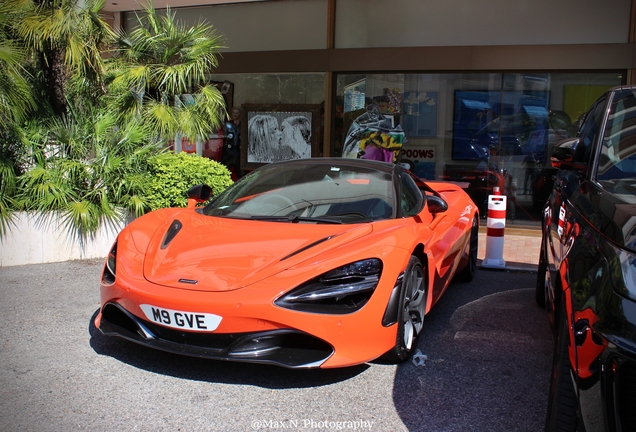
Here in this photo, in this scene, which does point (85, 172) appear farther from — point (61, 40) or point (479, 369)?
point (479, 369)

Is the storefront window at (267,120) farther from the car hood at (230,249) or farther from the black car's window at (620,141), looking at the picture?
the black car's window at (620,141)

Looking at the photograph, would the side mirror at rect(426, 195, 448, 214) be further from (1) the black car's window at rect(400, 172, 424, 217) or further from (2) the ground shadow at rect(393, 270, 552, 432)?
(2) the ground shadow at rect(393, 270, 552, 432)

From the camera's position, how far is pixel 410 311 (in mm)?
3973

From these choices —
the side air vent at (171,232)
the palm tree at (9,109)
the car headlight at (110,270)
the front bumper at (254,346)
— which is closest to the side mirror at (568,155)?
the front bumper at (254,346)

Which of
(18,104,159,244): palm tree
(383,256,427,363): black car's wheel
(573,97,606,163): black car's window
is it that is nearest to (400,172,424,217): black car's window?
(383,256,427,363): black car's wheel

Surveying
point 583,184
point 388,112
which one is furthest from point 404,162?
point 583,184

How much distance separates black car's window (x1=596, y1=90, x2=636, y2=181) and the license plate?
7.33ft

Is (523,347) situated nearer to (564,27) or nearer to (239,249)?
(239,249)

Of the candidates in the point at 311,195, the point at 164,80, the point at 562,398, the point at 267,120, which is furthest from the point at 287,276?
the point at 267,120

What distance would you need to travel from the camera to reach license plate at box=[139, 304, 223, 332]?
10.8 ft

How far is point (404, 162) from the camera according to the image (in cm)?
1039

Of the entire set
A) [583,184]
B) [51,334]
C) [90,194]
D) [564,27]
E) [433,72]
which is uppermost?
[564,27]

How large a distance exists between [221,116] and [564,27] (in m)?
5.36

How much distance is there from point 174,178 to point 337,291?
4487mm
